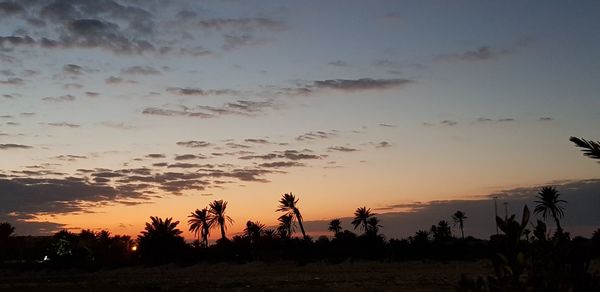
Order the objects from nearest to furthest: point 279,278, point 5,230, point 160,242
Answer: point 279,278 < point 160,242 < point 5,230

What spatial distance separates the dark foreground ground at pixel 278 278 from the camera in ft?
97.2

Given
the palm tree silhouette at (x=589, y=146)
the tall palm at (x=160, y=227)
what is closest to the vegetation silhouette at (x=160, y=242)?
the tall palm at (x=160, y=227)

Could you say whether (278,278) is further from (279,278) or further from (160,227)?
(160,227)

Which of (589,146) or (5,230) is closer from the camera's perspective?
(589,146)

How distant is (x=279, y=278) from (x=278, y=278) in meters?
0.08

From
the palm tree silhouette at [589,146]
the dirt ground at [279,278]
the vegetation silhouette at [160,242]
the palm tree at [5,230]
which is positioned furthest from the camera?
the palm tree at [5,230]

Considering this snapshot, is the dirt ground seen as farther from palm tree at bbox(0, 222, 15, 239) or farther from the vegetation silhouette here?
palm tree at bbox(0, 222, 15, 239)

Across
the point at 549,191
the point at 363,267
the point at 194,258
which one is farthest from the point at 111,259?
the point at 549,191

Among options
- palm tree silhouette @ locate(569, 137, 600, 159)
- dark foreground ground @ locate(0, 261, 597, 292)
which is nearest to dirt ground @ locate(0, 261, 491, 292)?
dark foreground ground @ locate(0, 261, 597, 292)

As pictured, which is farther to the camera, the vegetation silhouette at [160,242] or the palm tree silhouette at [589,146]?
the vegetation silhouette at [160,242]

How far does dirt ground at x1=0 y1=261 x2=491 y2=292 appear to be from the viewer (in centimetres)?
2962

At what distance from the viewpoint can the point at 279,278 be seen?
3759cm

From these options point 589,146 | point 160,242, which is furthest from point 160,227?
point 589,146

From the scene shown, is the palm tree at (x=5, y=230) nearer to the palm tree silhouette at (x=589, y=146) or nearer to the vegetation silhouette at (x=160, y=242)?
the vegetation silhouette at (x=160, y=242)
